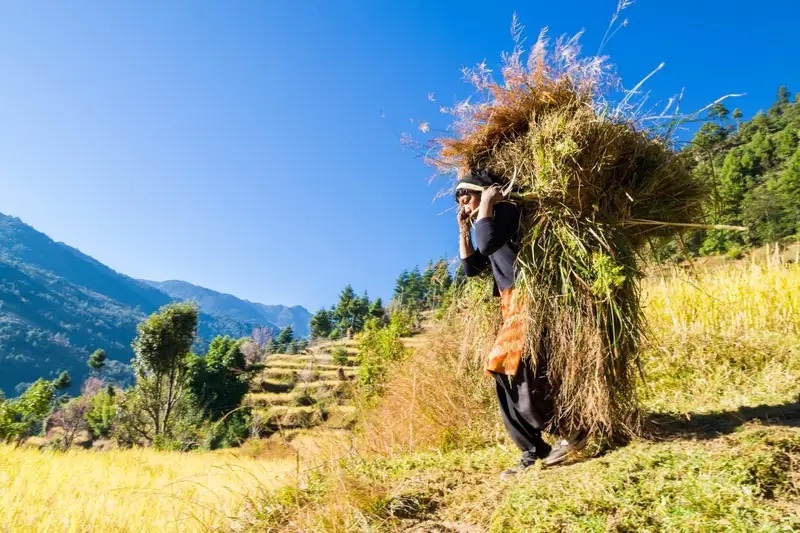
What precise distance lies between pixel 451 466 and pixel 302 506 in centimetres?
96

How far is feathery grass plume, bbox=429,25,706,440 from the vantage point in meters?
2.44

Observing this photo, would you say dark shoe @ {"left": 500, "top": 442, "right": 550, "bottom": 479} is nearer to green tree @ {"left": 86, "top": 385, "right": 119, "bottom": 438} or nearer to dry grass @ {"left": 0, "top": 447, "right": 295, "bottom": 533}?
dry grass @ {"left": 0, "top": 447, "right": 295, "bottom": 533}

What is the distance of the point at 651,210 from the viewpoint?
2.65 meters

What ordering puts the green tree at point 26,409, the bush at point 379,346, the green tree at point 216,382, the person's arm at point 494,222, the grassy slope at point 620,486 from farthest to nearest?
the green tree at point 216,382, the green tree at point 26,409, the bush at point 379,346, the person's arm at point 494,222, the grassy slope at point 620,486

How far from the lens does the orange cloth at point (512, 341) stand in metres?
2.52

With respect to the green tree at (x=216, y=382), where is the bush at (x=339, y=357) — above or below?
above

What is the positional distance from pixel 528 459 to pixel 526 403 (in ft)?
1.06

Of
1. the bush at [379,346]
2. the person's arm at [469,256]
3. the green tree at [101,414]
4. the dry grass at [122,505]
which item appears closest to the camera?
the dry grass at [122,505]

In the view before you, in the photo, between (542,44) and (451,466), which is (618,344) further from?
(542,44)

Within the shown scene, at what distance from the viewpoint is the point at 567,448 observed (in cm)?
250

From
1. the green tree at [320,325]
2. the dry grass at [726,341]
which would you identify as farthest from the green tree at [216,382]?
the dry grass at [726,341]

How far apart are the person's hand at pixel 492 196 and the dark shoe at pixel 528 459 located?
4.90 feet

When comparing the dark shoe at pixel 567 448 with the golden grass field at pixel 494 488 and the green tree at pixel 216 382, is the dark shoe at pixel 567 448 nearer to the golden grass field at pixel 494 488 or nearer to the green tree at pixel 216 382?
the golden grass field at pixel 494 488

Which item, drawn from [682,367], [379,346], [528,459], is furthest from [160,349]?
[528,459]
